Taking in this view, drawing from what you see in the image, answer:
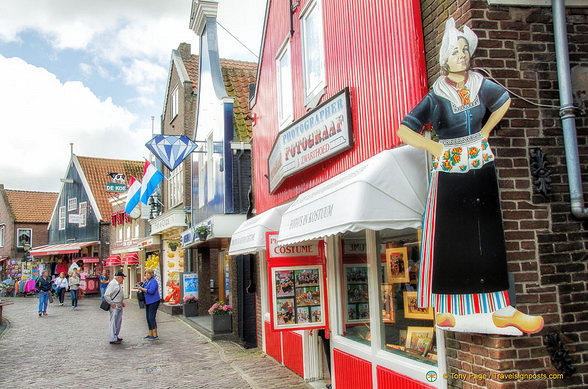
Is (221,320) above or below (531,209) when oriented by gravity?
below

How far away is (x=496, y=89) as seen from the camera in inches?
159

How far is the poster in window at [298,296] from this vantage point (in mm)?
6938

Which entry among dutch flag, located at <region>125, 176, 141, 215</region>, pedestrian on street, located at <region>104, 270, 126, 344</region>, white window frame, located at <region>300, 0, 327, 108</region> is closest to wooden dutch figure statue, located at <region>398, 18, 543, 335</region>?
white window frame, located at <region>300, 0, 327, 108</region>

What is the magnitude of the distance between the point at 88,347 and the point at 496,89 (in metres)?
11.2

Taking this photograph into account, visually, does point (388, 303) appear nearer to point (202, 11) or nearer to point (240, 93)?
point (240, 93)

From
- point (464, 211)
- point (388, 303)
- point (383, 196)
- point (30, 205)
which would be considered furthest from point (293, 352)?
point (30, 205)

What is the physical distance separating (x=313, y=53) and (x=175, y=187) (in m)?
14.3

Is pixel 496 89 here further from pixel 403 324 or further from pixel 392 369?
pixel 392 369

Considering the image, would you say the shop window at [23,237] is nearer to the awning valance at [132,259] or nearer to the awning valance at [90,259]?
the awning valance at [90,259]

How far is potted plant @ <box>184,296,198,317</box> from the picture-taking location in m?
17.1

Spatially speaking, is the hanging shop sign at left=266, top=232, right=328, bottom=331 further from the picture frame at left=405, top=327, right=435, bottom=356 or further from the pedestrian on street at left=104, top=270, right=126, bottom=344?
the pedestrian on street at left=104, top=270, right=126, bottom=344

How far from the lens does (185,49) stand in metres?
23.4

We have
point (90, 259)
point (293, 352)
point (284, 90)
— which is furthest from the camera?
point (90, 259)

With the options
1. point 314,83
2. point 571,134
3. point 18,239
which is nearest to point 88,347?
point 314,83
